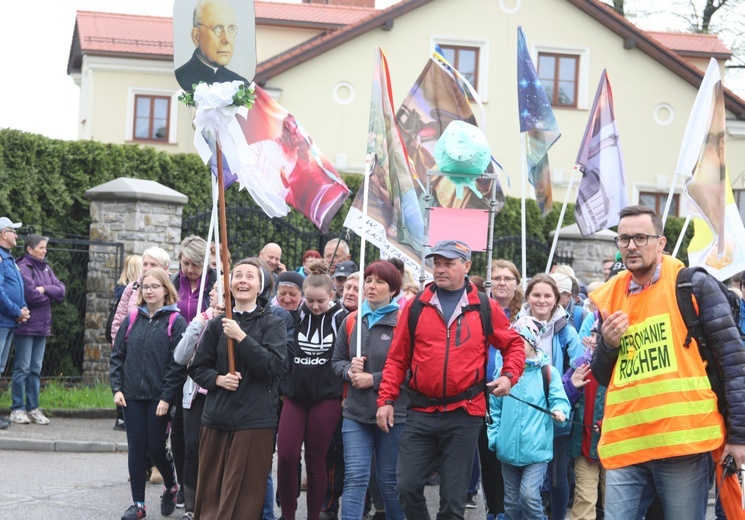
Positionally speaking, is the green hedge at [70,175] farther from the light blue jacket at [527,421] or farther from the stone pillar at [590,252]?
the light blue jacket at [527,421]

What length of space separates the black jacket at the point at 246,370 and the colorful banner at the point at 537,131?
3054 millimetres

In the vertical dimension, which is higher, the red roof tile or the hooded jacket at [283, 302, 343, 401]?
the red roof tile

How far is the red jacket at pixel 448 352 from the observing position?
6.61m

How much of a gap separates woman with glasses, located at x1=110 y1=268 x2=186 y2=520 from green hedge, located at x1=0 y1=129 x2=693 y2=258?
664cm

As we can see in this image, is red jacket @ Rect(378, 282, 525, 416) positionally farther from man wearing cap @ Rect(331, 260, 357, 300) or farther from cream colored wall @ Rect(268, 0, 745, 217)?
cream colored wall @ Rect(268, 0, 745, 217)

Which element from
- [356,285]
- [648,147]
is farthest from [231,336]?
[648,147]

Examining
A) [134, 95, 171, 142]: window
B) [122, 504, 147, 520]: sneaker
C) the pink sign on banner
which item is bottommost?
[122, 504, 147, 520]: sneaker

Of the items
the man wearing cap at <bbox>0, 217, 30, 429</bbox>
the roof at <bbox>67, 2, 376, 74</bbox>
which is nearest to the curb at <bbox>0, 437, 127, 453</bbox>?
the man wearing cap at <bbox>0, 217, 30, 429</bbox>

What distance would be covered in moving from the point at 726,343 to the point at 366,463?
120 inches

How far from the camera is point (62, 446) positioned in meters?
11.5

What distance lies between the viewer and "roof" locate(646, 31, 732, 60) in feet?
112

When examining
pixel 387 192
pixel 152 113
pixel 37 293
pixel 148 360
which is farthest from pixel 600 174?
pixel 152 113

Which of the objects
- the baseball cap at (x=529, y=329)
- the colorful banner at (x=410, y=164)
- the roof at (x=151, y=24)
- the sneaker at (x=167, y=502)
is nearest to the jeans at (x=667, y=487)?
the baseball cap at (x=529, y=329)

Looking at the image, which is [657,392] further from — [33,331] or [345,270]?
[33,331]
